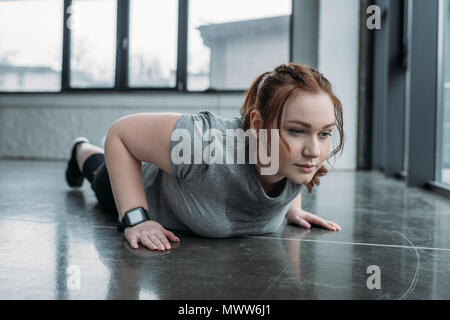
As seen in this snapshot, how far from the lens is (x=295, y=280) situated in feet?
2.59

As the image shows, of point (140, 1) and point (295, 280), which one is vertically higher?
point (140, 1)

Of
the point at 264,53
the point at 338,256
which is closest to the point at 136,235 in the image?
the point at 338,256

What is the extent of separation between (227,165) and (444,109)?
1935 millimetres

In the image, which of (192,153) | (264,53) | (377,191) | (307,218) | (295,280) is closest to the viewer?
(295,280)

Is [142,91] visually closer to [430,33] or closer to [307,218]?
[430,33]

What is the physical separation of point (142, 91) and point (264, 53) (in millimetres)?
1434

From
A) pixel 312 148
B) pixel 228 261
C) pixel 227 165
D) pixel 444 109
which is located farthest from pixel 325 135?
pixel 444 109

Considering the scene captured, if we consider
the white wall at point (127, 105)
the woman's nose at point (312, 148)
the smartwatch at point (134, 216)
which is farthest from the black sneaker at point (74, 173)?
the white wall at point (127, 105)

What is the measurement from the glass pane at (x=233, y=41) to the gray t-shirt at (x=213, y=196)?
3628mm

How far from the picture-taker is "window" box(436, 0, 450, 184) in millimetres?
2406

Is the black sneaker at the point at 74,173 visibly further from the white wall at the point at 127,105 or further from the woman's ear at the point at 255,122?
the white wall at the point at 127,105

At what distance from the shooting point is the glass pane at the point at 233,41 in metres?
4.68

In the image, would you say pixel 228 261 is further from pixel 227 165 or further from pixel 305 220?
pixel 305 220
